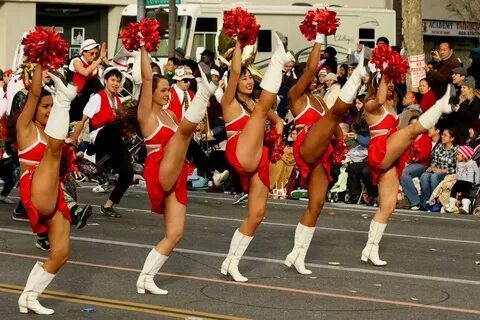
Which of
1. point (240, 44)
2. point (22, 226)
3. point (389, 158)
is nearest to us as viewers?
point (240, 44)

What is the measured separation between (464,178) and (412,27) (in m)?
10.6

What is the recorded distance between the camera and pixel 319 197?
13109 mm

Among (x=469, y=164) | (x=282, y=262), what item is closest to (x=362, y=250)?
(x=282, y=262)

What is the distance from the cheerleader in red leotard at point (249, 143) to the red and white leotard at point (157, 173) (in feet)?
2.62

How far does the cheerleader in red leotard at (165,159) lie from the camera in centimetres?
1122

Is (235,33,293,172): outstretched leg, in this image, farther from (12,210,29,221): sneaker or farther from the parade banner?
the parade banner

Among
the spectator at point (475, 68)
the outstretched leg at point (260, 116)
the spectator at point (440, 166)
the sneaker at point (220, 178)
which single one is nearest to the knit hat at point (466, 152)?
the spectator at point (440, 166)

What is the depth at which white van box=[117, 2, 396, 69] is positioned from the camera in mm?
32688

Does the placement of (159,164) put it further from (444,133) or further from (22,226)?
(444,133)

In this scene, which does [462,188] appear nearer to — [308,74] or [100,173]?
[100,173]

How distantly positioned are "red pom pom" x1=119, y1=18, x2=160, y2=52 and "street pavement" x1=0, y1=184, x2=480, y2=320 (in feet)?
6.95

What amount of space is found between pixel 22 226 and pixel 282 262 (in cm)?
426

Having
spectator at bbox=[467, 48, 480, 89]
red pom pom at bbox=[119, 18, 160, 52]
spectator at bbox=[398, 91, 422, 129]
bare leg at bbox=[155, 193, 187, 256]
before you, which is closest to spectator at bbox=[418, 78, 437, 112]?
spectator at bbox=[398, 91, 422, 129]

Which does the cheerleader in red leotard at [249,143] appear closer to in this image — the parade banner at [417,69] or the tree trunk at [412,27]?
the parade banner at [417,69]
